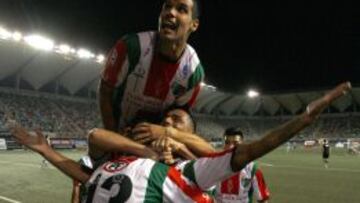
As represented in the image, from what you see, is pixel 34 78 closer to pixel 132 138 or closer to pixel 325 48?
pixel 325 48

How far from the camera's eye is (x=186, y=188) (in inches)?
106

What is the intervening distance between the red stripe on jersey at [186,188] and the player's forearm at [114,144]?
24 cm

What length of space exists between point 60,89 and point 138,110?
56820mm

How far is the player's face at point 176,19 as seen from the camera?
352 cm

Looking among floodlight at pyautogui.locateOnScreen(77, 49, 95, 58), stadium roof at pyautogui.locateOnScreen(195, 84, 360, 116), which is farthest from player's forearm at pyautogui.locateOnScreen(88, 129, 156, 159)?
stadium roof at pyautogui.locateOnScreen(195, 84, 360, 116)

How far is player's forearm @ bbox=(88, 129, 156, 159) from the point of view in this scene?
9.80 feet

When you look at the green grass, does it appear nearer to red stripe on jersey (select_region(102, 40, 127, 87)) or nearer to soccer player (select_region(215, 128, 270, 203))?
soccer player (select_region(215, 128, 270, 203))

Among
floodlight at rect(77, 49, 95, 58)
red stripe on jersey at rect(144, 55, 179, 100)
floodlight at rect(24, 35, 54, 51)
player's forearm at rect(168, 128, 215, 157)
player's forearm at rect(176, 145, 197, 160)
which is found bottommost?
player's forearm at rect(176, 145, 197, 160)

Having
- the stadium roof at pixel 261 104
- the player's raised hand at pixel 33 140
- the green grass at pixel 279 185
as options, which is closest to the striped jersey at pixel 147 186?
the player's raised hand at pixel 33 140

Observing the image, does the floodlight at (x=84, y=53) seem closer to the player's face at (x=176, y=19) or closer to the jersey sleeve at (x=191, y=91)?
the jersey sleeve at (x=191, y=91)

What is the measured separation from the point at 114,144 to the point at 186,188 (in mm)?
608

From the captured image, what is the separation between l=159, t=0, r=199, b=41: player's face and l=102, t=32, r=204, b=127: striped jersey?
277mm

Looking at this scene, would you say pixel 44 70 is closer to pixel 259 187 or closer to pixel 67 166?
pixel 259 187

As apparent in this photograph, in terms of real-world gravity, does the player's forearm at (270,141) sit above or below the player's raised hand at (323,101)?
below
